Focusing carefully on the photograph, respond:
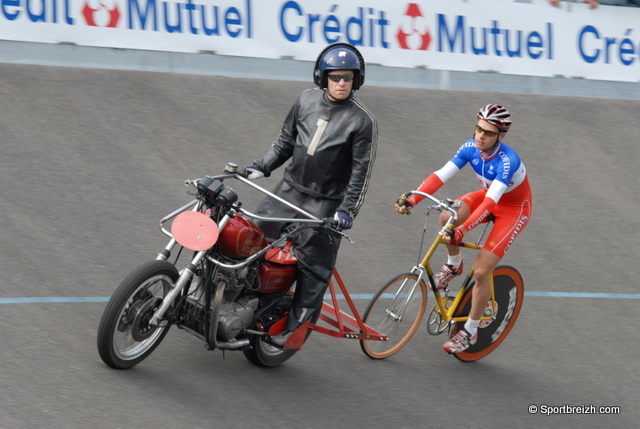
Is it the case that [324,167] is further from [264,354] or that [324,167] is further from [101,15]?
[101,15]

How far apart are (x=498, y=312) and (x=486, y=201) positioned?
1.19 metres

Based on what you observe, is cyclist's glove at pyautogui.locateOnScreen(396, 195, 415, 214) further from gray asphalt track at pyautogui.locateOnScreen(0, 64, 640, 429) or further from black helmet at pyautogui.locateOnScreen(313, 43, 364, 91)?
gray asphalt track at pyautogui.locateOnScreen(0, 64, 640, 429)

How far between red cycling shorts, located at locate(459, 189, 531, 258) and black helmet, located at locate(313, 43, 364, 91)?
5.37 ft

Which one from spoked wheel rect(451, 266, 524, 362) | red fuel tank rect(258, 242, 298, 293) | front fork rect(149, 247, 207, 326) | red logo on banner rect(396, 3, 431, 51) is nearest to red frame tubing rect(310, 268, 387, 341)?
red fuel tank rect(258, 242, 298, 293)

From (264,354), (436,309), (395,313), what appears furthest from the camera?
(436,309)

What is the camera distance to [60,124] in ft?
32.3

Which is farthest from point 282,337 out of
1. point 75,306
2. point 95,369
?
point 75,306

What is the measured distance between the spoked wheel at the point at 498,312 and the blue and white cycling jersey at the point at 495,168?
71 centimetres

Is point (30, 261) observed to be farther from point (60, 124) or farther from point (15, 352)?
point (60, 124)

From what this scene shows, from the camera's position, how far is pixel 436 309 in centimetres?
714

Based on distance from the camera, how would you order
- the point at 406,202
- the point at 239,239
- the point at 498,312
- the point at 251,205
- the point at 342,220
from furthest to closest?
the point at 251,205 → the point at 498,312 → the point at 406,202 → the point at 342,220 → the point at 239,239

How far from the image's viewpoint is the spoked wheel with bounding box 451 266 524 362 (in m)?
7.19

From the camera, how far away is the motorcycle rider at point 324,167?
19.5 feet

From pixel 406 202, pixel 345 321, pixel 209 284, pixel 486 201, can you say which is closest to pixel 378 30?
pixel 486 201
